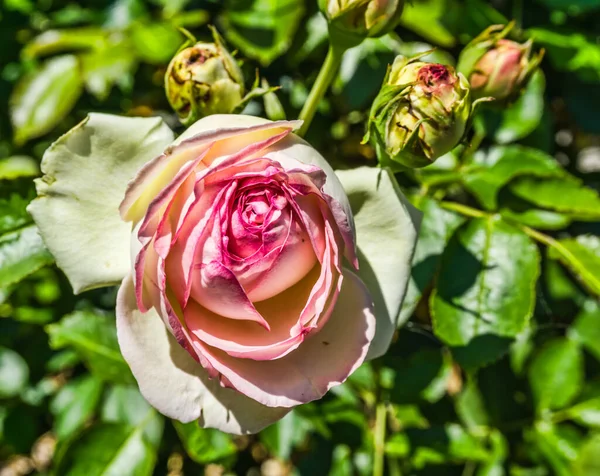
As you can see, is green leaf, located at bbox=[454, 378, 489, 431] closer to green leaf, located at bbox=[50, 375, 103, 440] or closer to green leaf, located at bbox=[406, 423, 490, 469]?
green leaf, located at bbox=[406, 423, 490, 469]

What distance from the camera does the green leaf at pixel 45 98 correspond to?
1412 millimetres

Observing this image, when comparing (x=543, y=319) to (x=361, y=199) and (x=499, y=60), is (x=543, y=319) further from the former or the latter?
(x=361, y=199)

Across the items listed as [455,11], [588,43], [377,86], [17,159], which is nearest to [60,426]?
[17,159]

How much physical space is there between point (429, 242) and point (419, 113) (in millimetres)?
339

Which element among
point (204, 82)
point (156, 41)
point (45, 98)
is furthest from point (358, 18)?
point (45, 98)

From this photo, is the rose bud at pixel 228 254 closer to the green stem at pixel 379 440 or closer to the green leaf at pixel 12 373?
the green stem at pixel 379 440

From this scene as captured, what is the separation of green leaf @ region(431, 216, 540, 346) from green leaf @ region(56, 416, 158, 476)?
66cm

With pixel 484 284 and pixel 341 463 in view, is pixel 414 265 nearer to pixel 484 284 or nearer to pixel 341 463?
pixel 484 284

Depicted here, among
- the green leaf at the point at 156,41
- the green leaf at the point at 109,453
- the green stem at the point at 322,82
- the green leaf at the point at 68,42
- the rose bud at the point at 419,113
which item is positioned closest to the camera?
the rose bud at the point at 419,113

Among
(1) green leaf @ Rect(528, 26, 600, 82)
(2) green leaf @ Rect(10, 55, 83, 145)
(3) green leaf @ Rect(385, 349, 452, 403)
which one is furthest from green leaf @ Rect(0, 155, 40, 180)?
(1) green leaf @ Rect(528, 26, 600, 82)

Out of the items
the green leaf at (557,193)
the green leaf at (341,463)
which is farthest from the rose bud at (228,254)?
the green leaf at (341,463)

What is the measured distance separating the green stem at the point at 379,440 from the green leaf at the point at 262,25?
2.54 ft

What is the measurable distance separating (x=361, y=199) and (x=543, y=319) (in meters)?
0.97

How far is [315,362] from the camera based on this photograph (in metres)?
0.82
